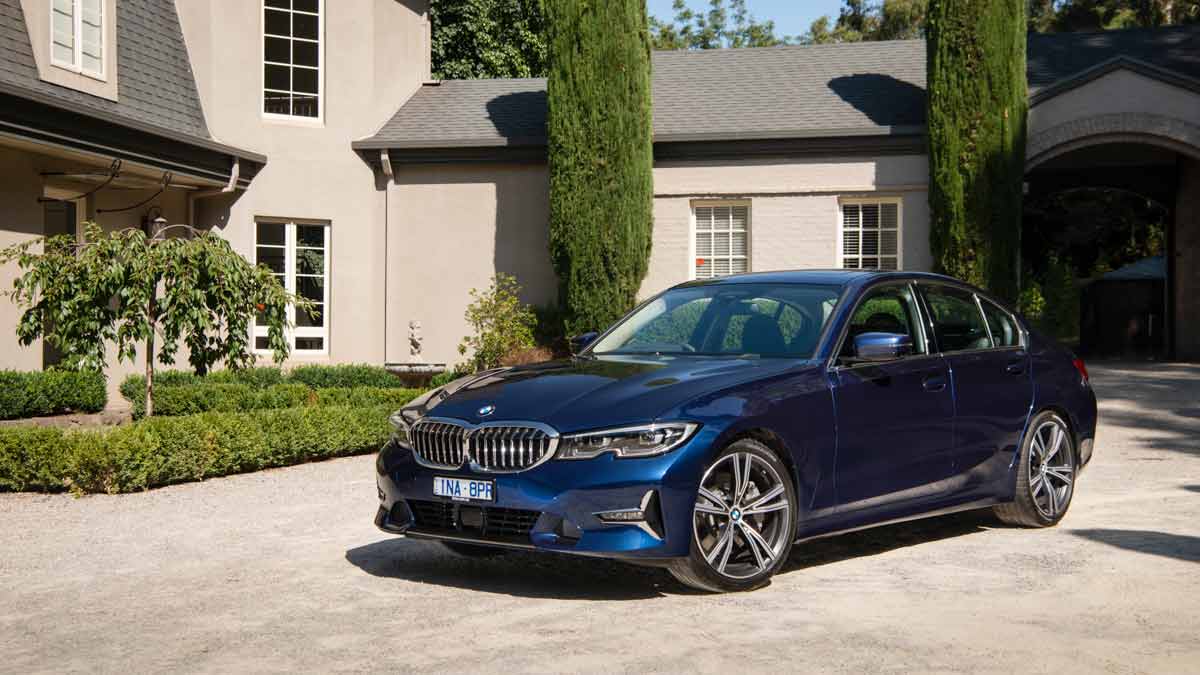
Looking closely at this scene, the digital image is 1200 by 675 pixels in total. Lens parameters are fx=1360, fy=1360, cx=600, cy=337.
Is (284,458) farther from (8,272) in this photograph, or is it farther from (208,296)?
(8,272)

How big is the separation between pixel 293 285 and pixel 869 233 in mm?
8531

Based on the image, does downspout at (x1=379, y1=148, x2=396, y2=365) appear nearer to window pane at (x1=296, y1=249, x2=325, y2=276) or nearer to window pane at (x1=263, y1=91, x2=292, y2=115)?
window pane at (x1=296, y1=249, x2=325, y2=276)

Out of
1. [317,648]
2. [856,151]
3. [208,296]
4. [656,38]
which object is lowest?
[317,648]

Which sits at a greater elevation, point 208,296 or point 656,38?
point 656,38

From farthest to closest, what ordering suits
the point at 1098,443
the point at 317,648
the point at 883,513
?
the point at 1098,443 < the point at 883,513 < the point at 317,648

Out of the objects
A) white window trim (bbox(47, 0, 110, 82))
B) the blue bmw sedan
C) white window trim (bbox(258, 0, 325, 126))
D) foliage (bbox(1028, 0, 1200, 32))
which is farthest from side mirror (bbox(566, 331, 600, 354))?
foliage (bbox(1028, 0, 1200, 32))

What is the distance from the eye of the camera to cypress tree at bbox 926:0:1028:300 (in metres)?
18.5

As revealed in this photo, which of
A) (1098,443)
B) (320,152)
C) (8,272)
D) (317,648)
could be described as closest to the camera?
(317,648)

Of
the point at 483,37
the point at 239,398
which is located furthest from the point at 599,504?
the point at 483,37

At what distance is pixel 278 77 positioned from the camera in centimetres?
2008

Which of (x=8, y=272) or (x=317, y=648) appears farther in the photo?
(x=8, y=272)

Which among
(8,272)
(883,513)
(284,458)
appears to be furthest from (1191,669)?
(8,272)

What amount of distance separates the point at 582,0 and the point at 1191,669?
50.4 feet

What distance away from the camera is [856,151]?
780 inches
